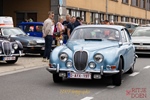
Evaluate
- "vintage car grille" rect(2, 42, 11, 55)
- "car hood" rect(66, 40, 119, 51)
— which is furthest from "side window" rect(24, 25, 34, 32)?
"car hood" rect(66, 40, 119, 51)

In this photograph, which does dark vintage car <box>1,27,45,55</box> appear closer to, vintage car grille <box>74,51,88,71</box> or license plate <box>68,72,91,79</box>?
vintage car grille <box>74,51,88,71</box>

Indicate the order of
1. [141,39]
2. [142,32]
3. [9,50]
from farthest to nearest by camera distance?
[142,32] < [141,39] < [9,50]

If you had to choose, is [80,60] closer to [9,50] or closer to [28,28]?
[9,50]

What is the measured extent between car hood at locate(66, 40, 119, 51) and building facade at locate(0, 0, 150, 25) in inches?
737

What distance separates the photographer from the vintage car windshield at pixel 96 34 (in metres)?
10.3

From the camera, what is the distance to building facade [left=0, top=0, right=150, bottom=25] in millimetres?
29500

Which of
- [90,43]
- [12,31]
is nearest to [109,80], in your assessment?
[90,43]

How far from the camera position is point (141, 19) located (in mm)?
58750

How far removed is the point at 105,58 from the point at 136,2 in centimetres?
4858

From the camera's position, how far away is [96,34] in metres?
10.3

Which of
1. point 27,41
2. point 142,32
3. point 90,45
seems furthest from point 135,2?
point 90,45

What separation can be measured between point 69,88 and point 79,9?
24.3m

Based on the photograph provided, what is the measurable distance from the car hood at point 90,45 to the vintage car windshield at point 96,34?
321 mm

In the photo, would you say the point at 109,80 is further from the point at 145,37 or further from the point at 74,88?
the point at 145,37
